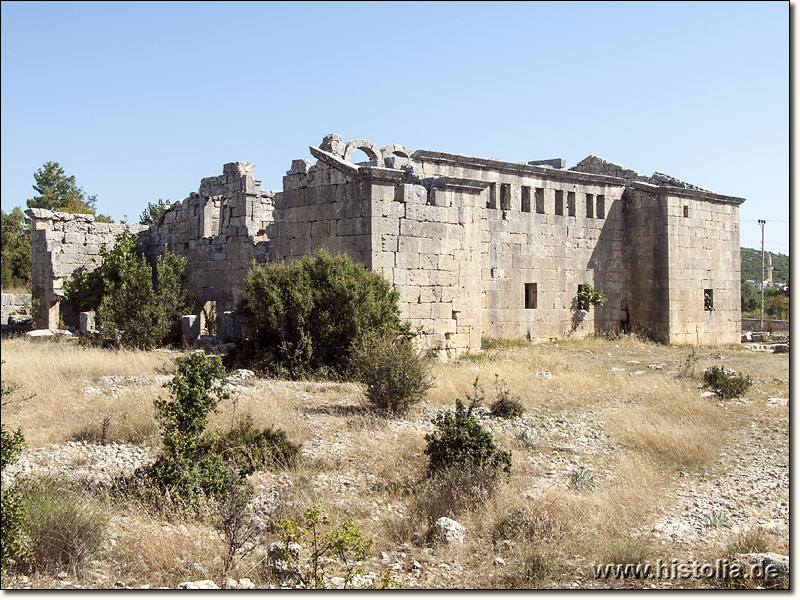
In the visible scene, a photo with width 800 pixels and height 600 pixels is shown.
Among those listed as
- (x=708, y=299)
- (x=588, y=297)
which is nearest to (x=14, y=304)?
(x=588, y=297)

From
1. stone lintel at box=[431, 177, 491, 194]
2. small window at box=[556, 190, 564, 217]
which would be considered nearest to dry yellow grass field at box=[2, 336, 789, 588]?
stone lintel at box=[431, 177, 491, 194]

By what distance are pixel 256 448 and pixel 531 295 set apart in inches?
546

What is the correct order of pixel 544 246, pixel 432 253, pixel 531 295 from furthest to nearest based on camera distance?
1. pixel 544 246
2. pixel 531 295
3. pixel 432 253

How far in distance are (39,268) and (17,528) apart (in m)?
18.0

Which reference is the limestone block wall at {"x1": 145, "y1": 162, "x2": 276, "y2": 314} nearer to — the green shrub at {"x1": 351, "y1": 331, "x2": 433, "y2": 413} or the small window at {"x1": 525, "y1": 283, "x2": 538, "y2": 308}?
the small window at {"x1": 525, "y1": 283, "x2": 538, "y2": 308}

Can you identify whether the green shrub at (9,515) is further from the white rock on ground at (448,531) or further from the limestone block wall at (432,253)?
the limestone block wall at (432,253)

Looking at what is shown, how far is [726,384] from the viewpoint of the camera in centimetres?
1284

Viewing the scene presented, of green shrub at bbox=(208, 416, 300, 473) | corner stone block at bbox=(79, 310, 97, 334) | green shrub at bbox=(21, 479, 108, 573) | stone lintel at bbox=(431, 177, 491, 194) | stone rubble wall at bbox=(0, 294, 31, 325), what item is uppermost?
stone lintel at bbox=(431, 177, 491, 194)

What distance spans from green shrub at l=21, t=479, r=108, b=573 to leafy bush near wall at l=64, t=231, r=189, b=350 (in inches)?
427

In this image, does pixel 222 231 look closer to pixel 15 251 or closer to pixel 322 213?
pixel 322 213

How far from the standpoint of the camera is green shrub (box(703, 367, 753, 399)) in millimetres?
12750

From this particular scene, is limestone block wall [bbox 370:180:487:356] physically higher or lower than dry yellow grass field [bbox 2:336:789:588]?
higher

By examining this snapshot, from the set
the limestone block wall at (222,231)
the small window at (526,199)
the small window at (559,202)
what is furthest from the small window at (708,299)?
the limestone block wall at (222,231)

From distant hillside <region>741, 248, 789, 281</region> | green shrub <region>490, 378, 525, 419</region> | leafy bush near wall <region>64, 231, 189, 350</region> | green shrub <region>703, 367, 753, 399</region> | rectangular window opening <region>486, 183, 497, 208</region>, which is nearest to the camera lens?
green shrub <region>490, 378, 525, 419</region>
